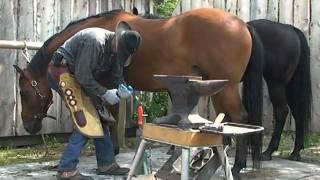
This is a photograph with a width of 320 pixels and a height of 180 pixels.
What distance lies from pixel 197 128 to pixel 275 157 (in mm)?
3127

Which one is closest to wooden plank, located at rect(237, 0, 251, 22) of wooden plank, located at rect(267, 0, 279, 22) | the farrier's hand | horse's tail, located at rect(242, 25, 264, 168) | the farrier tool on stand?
wooden plank, located at rect(267, 0, 279, 22)

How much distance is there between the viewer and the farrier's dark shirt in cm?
444

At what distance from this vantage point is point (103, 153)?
5.09 meters

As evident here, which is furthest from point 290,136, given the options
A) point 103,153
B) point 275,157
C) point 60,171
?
point 60,171

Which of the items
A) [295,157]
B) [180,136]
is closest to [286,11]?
[295,157]

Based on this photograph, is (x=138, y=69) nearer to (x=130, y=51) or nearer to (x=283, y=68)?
(x=130, y=51)

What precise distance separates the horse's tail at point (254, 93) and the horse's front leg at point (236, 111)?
9cm

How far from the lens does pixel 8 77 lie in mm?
6637

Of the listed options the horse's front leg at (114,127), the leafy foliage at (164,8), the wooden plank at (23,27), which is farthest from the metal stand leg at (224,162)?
the leafy foliage at (164,8)

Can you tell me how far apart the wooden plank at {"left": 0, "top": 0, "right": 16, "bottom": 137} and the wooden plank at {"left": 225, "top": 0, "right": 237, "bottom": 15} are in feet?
10.8

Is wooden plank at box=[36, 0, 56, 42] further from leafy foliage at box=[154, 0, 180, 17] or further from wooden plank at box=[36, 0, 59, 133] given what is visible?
leafy foliage at box=[154, 0, 180, 17]

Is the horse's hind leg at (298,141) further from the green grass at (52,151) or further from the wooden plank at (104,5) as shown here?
the wooden plank at (104,5)

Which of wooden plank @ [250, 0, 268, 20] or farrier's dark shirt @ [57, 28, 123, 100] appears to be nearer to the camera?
farrier's dark shirt @ [57, 28, 123, 100]

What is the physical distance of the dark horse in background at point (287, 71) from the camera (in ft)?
20.3
